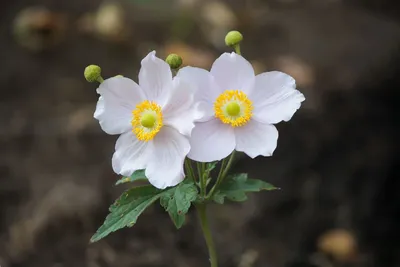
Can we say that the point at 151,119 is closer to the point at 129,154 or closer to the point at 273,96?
the point at 129,154

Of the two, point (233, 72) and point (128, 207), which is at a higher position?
point (233, 72)

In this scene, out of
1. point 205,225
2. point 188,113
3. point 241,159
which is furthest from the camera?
point 241,159

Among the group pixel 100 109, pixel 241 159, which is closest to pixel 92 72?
pixel 100 109

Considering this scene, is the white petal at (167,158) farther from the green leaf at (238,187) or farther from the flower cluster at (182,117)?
the green leaf at (238,187)

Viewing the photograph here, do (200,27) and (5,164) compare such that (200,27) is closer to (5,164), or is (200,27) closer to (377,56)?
(377,56)

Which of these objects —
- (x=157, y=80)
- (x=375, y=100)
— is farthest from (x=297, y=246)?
(x=157, y=80)

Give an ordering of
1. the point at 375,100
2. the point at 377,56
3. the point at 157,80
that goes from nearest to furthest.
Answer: the point at 157,80 → the point at 375,100 → the point at 377,56

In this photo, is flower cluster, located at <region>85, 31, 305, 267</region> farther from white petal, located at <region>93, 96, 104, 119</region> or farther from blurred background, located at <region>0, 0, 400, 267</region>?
blurred background, located at <region>0, 0, 400, 267</region>
